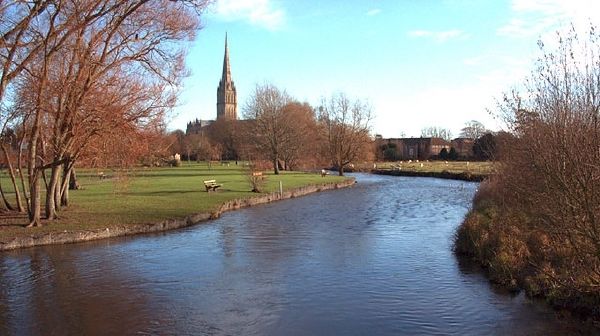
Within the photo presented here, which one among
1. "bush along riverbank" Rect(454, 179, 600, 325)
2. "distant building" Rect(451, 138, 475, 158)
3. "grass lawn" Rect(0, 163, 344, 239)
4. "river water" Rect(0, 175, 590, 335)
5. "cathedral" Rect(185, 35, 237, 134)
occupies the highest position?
"cathedral" Rect(185, 35, 237, 134)

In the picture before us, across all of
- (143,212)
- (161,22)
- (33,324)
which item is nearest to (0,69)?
(161,22)

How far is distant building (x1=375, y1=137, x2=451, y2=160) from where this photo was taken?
367 feet

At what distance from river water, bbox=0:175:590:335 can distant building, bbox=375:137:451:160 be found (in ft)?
302

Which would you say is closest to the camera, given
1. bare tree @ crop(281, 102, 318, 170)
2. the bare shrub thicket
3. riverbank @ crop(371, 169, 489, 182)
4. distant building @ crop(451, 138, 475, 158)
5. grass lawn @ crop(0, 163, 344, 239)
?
the bare shrub thicket

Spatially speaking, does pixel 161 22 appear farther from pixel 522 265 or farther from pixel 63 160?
pixel 522 265

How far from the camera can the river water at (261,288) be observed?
32.4 ft

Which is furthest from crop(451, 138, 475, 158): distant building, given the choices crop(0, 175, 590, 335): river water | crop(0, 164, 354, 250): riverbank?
crop(0, 175, 590, 335): river water

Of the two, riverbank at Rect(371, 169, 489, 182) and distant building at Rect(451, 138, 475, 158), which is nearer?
riverbank at Rect(371, 169, 489, 182)

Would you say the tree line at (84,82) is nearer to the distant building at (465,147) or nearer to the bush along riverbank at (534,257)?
the bush along riverbank at (534,257)

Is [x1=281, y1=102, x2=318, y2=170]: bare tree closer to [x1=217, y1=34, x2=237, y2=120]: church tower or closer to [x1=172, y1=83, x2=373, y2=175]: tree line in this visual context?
[x1=172, y1=83, x2=373, y2=175]: tree line

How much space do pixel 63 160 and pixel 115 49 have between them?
450 cm

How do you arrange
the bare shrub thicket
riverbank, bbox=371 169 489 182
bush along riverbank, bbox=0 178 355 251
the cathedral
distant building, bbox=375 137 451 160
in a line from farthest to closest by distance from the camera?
the cathedral < distant building, bbox=375 137 451 160 < riverbank, bbox=371 169 489 182 < bush along riverbank, bbox=0 178 355 251 < the bare shrub thicket

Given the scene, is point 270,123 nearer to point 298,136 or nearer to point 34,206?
point 298,136

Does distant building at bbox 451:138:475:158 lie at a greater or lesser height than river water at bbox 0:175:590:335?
greater
